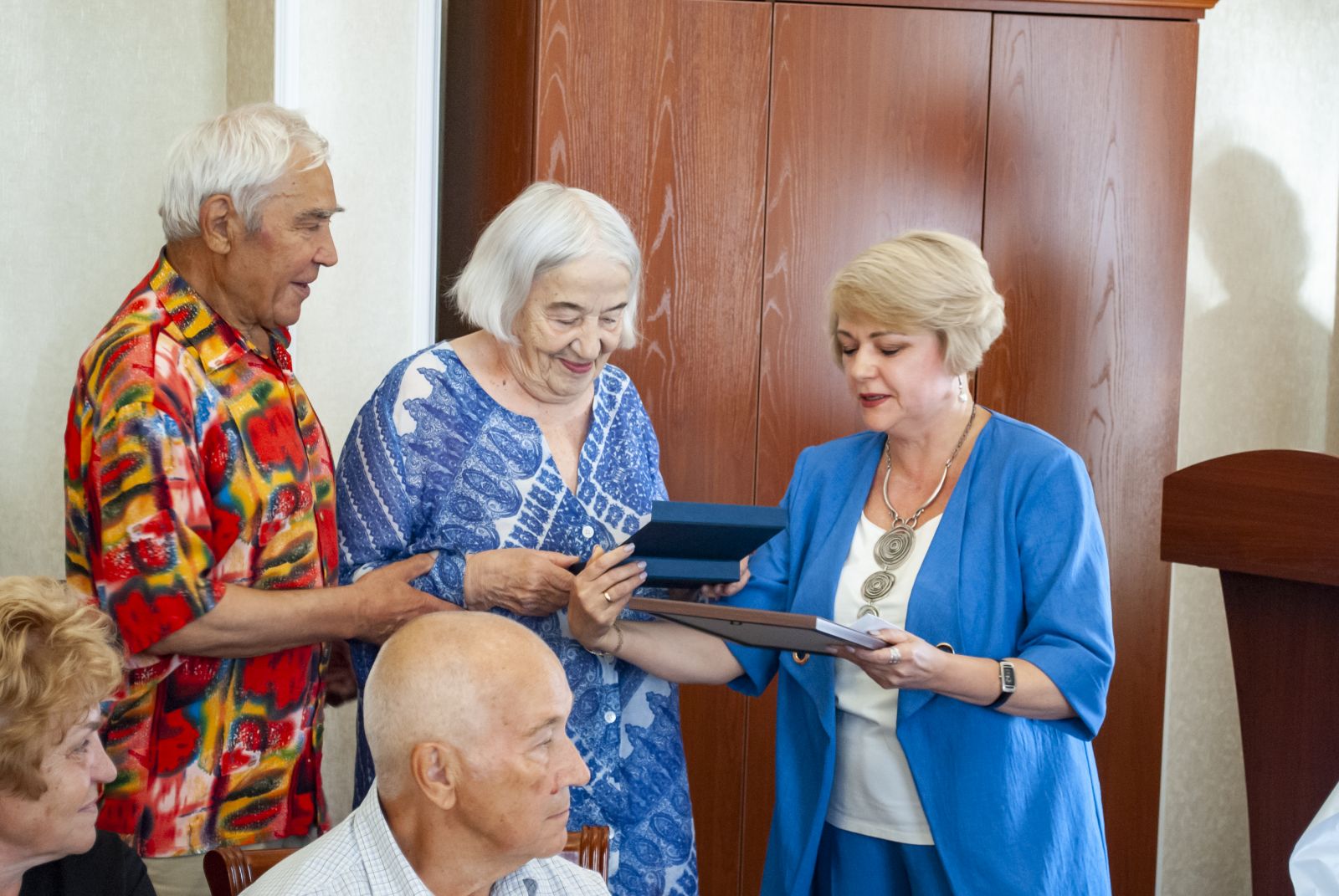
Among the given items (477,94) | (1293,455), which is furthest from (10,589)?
(477,94)

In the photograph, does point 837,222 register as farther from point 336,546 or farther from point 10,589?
point 10,589

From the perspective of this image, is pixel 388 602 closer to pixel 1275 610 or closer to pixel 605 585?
pixel 605 585

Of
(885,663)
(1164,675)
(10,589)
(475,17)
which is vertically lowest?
(1164,675)

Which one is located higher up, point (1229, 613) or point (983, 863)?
point (1229, 613)

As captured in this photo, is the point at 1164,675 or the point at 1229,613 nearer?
the point at 1229,613

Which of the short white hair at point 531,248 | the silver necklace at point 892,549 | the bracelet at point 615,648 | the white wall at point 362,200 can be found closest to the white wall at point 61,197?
the white wall at point 362,200

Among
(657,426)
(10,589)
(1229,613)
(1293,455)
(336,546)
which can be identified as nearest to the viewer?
(10,589)

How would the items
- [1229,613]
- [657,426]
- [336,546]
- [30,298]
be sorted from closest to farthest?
[1229,613] → [336,546] → [30,298] → [657,426]

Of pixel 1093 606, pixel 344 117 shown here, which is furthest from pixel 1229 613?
pixel 344 117

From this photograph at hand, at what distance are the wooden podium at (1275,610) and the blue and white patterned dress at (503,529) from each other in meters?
0.88

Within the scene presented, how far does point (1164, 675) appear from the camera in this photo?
3537 millimetres

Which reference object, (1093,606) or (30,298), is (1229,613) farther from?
(30,298)

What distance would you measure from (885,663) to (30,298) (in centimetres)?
228

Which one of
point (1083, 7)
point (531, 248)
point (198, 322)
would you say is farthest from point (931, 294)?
point (1083, 7)
